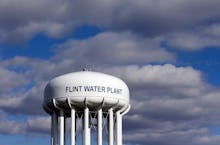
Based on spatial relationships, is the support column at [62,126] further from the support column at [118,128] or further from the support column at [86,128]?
the support column at [118,128]

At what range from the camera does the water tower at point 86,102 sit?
75.2 m

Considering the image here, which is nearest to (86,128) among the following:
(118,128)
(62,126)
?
(62,126)

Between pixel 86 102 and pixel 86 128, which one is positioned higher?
pixel 86 102

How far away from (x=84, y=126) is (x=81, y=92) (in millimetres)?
4170

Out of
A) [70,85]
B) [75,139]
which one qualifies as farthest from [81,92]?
[75,139]

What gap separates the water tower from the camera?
75188mm

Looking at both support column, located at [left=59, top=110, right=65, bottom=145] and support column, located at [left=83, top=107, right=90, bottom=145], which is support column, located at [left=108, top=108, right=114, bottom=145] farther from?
support column, located at [left=59, top=110, right=65, bottom=145]

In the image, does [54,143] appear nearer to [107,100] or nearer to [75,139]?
[75,139]

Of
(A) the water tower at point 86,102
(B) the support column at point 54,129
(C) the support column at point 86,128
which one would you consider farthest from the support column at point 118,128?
(B) the support column at point 54,129

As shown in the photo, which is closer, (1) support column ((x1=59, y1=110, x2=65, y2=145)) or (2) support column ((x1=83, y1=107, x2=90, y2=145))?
(2) support column ((x1=83, y1=107, x2=90, y2=145))

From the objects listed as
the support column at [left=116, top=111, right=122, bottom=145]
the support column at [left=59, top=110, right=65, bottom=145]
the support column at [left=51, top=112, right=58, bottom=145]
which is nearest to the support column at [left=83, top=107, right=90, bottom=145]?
the support column at [left=59, top=110, right=65, bottom=145]

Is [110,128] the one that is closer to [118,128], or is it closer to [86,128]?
[118,128]

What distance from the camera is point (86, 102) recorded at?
75.1 meters

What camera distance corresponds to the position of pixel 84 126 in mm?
75438
